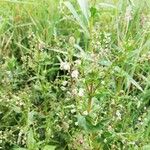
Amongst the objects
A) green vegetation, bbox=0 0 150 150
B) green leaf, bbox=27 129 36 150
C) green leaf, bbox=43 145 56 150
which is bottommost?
green leaf, bbox=43 145 56 150

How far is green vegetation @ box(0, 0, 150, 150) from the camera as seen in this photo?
6.59ft

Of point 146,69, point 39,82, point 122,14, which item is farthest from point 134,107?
point 122,14

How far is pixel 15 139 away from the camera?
2.33 m

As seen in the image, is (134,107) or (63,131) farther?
(134,107)

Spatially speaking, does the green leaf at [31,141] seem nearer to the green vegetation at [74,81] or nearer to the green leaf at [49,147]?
the green vegetation at [74,81]

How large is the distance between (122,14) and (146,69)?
422 mm

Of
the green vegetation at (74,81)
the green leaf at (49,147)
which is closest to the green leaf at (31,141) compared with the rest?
the green vegetation at (74,81)

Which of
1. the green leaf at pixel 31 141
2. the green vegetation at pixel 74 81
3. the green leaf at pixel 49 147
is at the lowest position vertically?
the green leaf at pixel 49 147

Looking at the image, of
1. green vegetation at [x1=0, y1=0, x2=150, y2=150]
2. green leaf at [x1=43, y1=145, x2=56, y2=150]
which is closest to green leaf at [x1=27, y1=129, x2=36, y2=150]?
green vegetation at [x1=0, y1=0, x2=150, y2=150]

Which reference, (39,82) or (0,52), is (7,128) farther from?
(0,52)

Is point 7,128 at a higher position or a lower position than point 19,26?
lower

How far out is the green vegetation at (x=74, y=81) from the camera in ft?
6.59

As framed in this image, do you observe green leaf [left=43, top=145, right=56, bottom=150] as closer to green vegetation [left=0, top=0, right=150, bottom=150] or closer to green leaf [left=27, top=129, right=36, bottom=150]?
green vegetation [left=0, top=0, right=150, bottom=150]

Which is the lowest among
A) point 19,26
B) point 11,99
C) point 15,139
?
point 15,139
